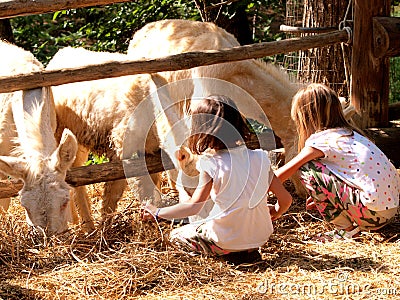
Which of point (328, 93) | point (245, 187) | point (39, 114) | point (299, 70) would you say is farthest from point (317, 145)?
point (299, 70)

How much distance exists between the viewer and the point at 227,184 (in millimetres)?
4191

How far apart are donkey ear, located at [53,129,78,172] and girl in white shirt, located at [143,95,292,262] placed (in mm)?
820

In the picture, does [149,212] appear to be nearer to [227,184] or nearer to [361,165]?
[227,184]

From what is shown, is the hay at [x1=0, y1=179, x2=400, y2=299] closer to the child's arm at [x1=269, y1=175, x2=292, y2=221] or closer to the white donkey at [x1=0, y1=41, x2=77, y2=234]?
the white donkey at [x1=0, y1=41, x2=77, y2=234]

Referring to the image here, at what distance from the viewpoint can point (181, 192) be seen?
503 centimetres

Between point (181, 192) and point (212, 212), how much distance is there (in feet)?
2.24

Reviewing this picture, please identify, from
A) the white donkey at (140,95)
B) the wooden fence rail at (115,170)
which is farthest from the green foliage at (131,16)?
the wooden fence rail at (115,170)

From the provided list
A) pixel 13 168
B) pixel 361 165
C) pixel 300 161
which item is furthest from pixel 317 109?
pixel 13 168

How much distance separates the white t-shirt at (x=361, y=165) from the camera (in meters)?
4.66

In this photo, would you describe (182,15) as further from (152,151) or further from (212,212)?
(212,212)

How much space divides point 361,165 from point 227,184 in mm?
1105

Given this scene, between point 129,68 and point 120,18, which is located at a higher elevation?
point 129,68

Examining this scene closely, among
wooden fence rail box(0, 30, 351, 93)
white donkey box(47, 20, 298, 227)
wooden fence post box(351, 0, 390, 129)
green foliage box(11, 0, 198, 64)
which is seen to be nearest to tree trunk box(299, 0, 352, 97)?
wooden fence post box(351, 0, 390, 129)

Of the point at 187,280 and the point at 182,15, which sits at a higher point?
the point at 182,15
